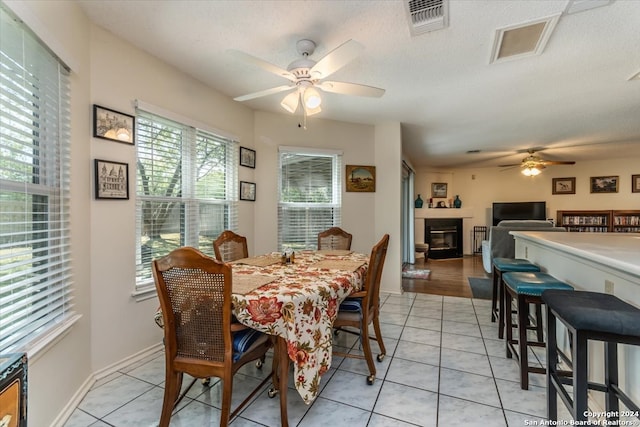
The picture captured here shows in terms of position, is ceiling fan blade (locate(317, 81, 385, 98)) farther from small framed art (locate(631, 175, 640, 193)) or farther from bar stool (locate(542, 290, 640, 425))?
small framed art (locate(631, 175, 640, 193))

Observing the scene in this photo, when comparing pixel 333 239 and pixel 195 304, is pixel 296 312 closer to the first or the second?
pixel 195 304

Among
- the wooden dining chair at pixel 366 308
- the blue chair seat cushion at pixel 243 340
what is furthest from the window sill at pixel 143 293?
the wooden dining chair at pixel 366 308

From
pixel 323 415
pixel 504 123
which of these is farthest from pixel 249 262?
pixel 504 123

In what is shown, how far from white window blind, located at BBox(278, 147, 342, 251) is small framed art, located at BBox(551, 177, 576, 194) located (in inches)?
256

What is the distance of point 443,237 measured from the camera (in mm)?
7828

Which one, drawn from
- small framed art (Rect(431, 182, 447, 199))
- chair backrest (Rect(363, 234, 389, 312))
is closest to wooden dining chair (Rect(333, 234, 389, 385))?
chair backrest (Rect(363, 234, 389, 312))

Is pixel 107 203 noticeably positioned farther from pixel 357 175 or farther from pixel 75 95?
pixel 357 175

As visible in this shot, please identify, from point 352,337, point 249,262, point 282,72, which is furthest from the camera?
point 352,337

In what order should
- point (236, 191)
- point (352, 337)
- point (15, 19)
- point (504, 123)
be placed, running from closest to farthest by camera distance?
point (15, 19)
point (352, 337)
point (236, 191)
point (504, 123)

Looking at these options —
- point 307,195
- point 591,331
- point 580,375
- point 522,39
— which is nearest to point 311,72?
point 522,39

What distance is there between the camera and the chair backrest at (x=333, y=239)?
10.7 feet

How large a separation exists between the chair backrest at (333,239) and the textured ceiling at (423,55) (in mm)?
1545

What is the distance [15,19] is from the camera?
1.33 m

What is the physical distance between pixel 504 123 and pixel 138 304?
4.88 metres
